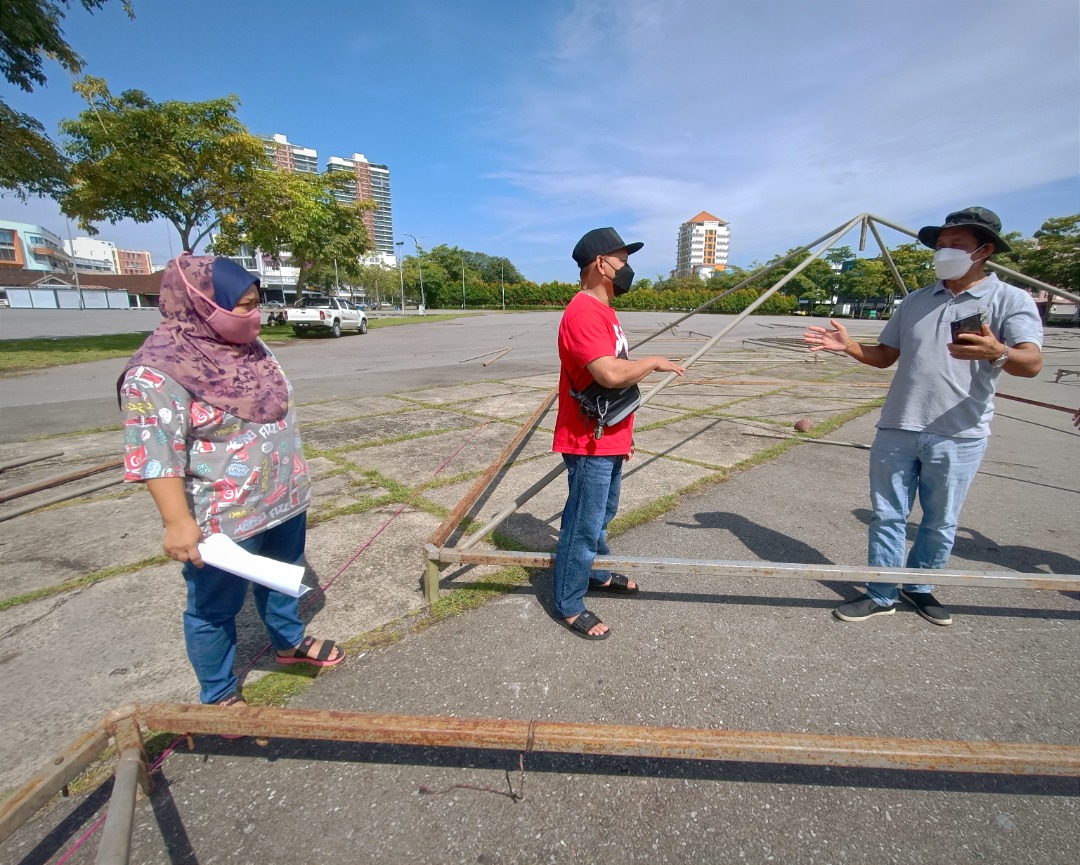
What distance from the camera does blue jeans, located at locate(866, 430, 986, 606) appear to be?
8.48ft

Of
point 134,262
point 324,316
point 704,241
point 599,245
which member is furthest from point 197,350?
point 134,262

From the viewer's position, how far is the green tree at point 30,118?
956cm

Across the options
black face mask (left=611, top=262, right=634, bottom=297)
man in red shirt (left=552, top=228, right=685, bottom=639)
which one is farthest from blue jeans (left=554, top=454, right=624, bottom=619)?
black face mask (left=611, top=262, right=634, bottom=297)

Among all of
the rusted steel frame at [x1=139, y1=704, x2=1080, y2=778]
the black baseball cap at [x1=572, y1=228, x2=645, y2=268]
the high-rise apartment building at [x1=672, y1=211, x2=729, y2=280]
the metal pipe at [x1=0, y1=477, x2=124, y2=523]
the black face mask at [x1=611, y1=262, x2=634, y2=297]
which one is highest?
the high-rise apartment building at [x1=672, y1=211, x2=729, y2=280]

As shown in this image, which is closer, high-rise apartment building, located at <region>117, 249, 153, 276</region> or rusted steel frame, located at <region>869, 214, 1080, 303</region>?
rusted steel frame, located at <region>869, 214, 1080, 303</region>

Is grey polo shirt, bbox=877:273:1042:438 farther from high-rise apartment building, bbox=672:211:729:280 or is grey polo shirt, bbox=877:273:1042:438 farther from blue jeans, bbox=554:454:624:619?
high-rise apartment building, bbox=672:211:729:280

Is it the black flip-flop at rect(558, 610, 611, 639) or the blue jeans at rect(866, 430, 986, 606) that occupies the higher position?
the blue jeans at rect(866, 430, 986, 606)

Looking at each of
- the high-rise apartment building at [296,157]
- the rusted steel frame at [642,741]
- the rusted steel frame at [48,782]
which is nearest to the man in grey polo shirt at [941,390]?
the rusted steel frame at [642,741]

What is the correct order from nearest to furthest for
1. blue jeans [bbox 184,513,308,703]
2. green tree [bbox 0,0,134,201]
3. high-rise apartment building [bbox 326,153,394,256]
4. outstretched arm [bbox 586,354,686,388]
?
blue jeans [bbox 184,513,308,703], outstretched arm [bbox 586,354,686,388], green tree [bbox 0,0,134,201], high-rise apartment building [bbox 326,153,394,256]

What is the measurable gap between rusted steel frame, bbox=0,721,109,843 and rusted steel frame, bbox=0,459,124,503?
387 centimetres

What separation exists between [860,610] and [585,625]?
1.53 metres

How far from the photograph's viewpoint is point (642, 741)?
1.64 meters

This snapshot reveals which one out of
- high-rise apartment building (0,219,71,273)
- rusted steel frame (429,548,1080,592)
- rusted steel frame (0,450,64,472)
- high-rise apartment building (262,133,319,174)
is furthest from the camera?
high-rise apartment building (0,219,71,273)

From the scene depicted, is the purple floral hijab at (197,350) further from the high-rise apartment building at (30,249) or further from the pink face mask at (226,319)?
the high-rise apartment building at (30,249)
